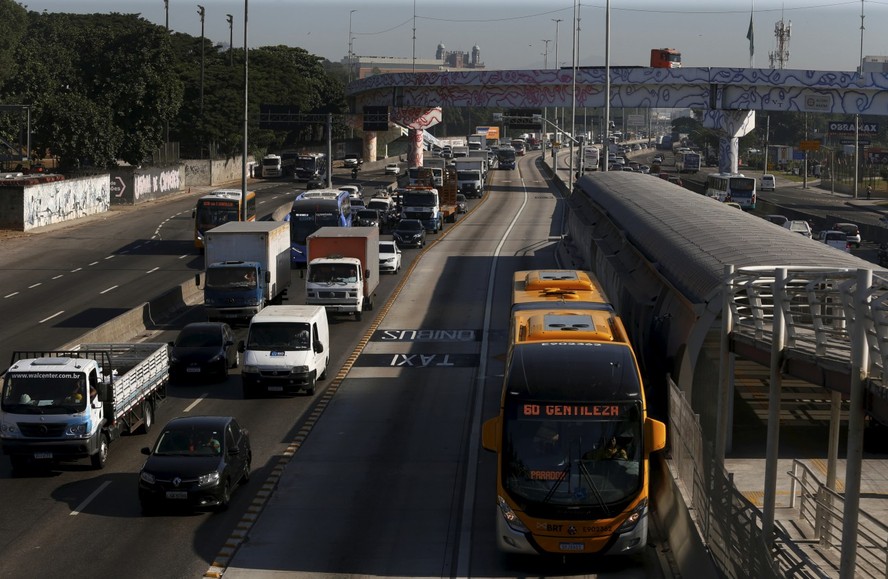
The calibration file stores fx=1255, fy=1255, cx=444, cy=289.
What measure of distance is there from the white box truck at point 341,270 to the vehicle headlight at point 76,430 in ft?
64.1

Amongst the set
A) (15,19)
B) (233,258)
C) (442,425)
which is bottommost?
(442,425)

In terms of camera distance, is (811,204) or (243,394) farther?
(811,204)

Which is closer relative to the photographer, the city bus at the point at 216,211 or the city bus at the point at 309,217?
the city bus at the point at 309,217

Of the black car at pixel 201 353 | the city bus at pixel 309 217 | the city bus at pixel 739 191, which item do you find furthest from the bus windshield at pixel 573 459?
the city bus at pixel 739 191

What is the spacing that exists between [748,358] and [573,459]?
3206 millimetres

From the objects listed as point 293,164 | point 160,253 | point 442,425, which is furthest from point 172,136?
point 442,425

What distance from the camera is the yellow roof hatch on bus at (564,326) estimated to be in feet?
70.1

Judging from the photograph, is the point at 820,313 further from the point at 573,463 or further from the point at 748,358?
the point at 573,463

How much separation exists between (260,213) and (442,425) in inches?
2321

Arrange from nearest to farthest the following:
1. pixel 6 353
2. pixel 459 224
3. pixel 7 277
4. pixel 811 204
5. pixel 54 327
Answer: pixel 6 353 → pixel 54 327 → pixel 7 277 → pixel 459 224 → pixel 811 204

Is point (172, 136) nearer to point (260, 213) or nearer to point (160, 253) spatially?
point (260, 213)

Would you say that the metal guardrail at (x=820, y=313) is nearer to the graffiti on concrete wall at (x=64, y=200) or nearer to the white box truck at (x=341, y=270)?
the white box truck at (x=341, y=270)

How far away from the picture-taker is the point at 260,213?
8769 centimetres

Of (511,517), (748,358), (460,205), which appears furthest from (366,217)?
(511,517)
